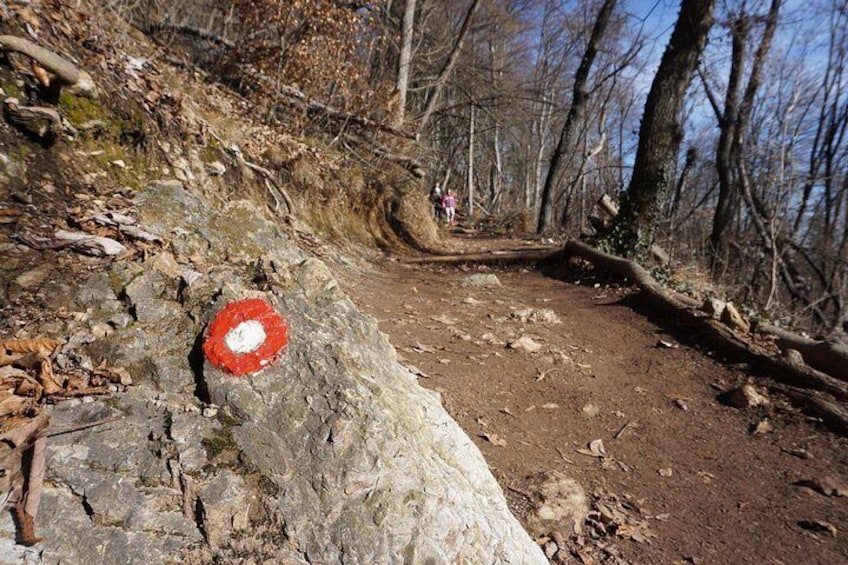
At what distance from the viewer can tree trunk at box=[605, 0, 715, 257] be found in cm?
657

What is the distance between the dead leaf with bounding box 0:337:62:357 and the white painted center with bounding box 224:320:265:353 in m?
0.52

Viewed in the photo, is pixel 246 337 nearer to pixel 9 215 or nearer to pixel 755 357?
pixel 9 215

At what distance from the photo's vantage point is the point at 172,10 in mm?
7246

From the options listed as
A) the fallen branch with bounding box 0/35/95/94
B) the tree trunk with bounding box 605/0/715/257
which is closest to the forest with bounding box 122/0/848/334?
the tree trunk with bounding box 605/0/715/257

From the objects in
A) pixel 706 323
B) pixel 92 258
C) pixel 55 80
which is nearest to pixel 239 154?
pixel 55 80

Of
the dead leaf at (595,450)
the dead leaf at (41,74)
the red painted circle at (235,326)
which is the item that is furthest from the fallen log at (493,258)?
the red painted circle at (235,326)

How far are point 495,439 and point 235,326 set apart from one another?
2.02 m

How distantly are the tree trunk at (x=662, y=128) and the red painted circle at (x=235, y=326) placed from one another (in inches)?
270

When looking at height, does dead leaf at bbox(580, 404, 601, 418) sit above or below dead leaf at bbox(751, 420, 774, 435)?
below

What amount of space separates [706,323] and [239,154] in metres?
5.60

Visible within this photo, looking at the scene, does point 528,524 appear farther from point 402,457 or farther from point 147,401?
point 147,401

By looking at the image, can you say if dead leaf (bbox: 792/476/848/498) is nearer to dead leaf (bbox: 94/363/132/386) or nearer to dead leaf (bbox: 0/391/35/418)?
dead leaf (bbox: 94/363/132/386)

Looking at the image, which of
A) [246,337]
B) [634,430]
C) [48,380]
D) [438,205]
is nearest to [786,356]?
[634,430]

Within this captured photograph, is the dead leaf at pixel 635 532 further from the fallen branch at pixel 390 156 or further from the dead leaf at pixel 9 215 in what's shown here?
the fallen branch at pixel 390 156
